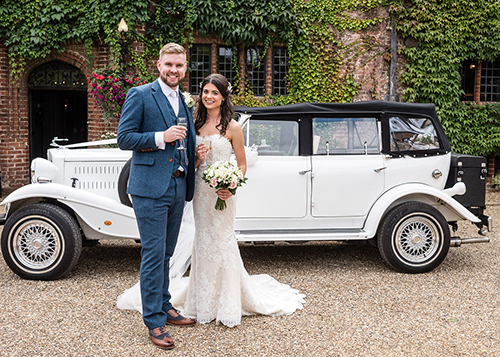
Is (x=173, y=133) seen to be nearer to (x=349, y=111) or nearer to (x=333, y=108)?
(x=333, y=108)

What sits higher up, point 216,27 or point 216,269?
point 216,27

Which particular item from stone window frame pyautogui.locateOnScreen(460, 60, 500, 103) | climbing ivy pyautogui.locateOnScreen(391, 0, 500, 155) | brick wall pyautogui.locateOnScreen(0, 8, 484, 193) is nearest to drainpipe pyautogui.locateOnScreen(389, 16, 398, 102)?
climbing ivy pyautogui.locateOnScreen(391, 0, 500, 155)

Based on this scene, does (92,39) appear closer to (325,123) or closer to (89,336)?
(325,123)

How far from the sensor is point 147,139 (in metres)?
3.07

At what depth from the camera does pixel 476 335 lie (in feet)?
11.2

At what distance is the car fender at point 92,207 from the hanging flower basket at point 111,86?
5996 mm

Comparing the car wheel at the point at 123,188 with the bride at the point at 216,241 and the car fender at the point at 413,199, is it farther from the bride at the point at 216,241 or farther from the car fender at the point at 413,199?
the car fender at the point at 413,199

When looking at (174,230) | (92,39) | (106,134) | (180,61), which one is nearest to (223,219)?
(174,230)

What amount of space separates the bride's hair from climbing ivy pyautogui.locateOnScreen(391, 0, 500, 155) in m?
9.46

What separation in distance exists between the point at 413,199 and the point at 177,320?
123 inches

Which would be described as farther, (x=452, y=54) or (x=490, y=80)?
(x=490, y=80)

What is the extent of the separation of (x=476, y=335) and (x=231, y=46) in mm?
9757

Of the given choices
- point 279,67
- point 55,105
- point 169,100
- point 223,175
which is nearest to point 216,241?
point 223,175

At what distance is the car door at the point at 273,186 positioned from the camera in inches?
195
